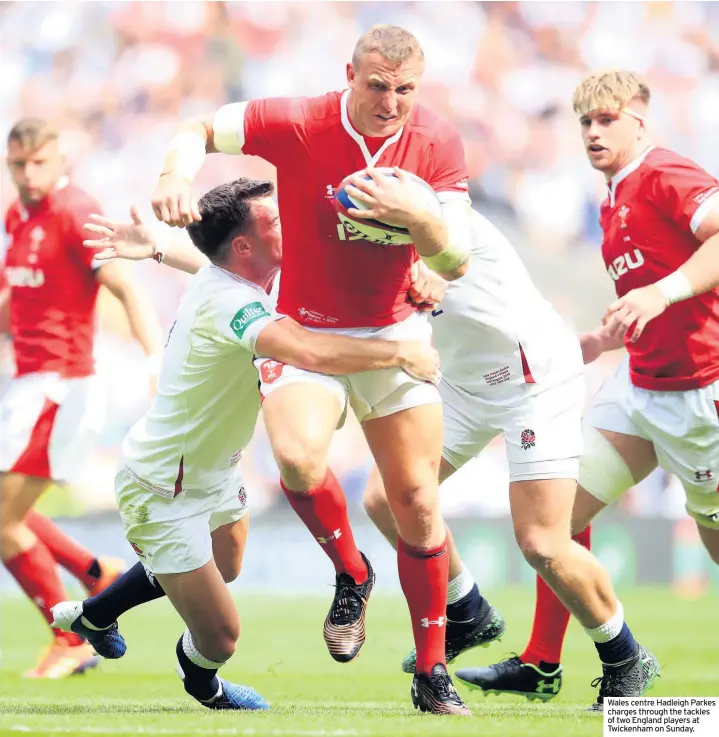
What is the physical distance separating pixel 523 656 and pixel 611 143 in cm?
231

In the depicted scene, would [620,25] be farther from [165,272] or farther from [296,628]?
[296,628]

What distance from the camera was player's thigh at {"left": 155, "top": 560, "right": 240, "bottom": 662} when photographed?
495 cm

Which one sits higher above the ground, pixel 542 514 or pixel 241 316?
pixel 241 316

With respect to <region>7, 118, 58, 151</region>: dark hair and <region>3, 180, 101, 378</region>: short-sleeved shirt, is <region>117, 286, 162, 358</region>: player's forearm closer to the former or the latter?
<region>3, 180, 101, 378</region>: short-sleeved shirt

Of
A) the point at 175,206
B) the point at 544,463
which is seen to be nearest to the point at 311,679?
the point at 544,463

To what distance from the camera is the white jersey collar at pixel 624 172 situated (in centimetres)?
545

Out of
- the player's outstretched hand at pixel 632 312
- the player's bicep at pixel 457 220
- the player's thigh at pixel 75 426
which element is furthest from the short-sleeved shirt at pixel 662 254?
the player's thigh at pixel 75 426

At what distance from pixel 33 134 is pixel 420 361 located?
360 cm

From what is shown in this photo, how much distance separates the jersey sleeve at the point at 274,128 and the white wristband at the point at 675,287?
4.88 ft

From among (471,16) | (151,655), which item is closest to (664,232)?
(151,655)

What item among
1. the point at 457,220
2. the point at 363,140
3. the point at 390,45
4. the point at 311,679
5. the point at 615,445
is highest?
the point at 390,45

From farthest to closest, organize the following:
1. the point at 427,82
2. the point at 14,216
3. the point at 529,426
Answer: the point at 427,82 → the point at 14,216 → the point at 529,426

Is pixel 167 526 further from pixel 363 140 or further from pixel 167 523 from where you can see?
pixel 363 140

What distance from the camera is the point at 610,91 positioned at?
17.8ft
